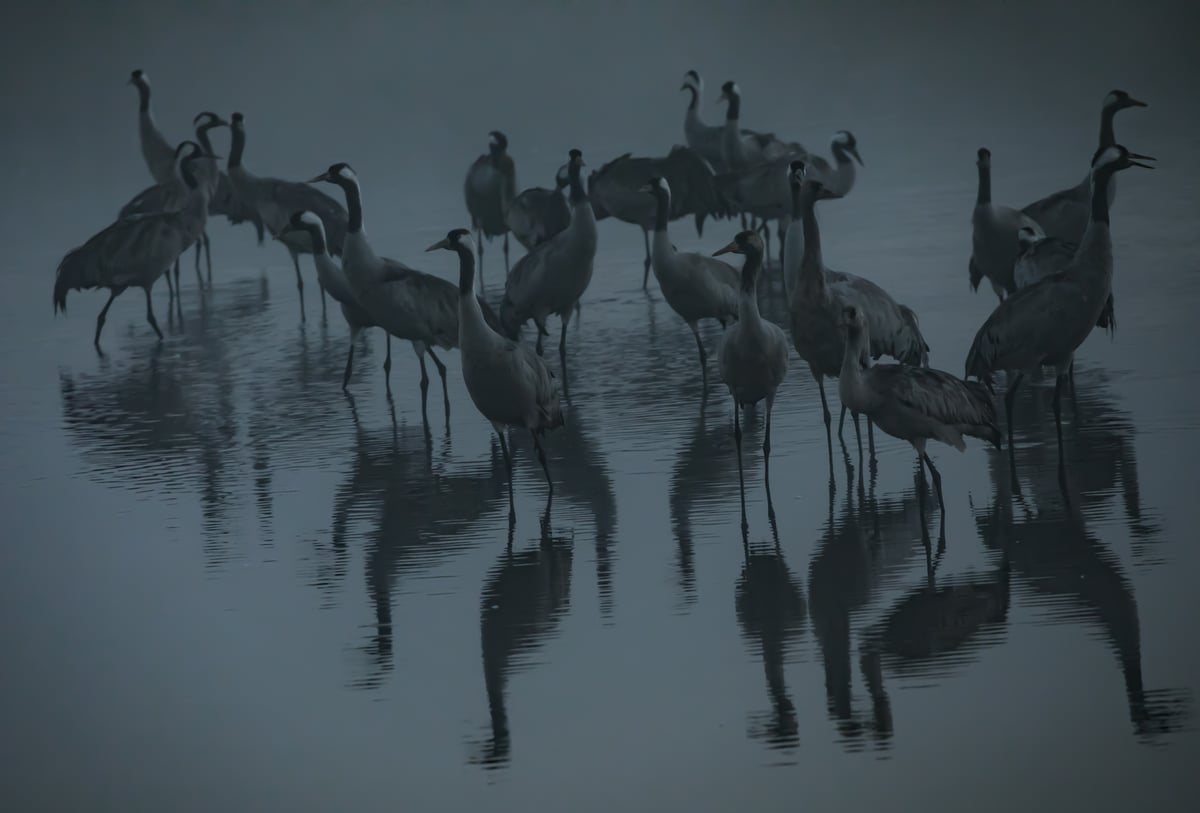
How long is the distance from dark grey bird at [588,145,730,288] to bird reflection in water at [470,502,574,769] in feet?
24.9

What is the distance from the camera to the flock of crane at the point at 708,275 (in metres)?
8.73

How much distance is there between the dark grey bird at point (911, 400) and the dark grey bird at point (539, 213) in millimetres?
6999

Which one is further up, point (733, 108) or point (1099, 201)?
point (733, 108)

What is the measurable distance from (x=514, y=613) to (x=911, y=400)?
2.01m

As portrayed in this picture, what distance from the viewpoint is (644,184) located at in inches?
597

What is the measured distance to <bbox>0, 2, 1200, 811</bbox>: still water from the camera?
19.4 ft

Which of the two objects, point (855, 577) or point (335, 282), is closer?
point (855, 577)

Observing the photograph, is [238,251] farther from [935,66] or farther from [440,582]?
[935,66]

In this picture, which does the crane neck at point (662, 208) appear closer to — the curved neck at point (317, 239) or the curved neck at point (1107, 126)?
the curved neck at point (317, 239)

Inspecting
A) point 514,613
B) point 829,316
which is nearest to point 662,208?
point 829,316

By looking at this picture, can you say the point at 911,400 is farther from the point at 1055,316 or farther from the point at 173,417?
the point at 173,417

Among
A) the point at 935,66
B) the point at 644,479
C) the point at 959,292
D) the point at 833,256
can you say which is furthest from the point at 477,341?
the point at 935,66

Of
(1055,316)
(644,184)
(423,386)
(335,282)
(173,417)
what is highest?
(644,184)

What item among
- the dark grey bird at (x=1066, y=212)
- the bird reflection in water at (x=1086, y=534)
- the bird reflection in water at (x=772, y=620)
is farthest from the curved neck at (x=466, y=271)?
the dark grey bird at (x=1066, y=212)
